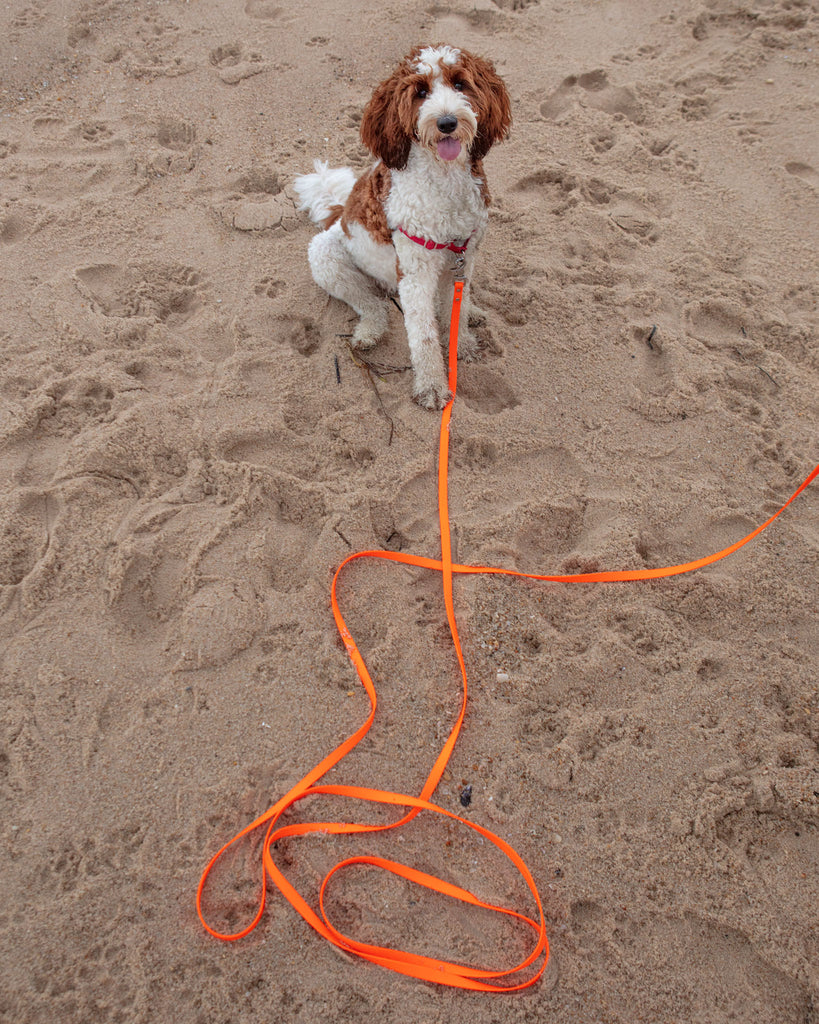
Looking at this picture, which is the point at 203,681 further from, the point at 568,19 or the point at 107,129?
the point at 568,19

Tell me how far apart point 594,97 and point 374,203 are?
3.12 meters

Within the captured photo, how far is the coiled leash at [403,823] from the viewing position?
180cm

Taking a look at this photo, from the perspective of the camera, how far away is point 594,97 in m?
4.93

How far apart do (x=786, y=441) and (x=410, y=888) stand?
2678 mm

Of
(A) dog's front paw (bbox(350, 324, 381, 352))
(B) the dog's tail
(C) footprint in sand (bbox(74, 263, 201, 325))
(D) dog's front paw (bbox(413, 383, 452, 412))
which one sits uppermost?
(B) the dog's tail

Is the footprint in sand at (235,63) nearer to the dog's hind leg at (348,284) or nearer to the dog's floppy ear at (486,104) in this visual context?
the dog's hind leg at (348,284)

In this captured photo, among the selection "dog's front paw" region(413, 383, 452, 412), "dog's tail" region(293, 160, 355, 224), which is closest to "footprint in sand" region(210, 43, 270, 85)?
"dog's tail" region(293, 160, 355, 224)

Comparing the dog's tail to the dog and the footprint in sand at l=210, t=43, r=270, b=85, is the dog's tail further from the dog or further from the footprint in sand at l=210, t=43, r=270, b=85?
the footprint in sand at l=210, t=43, r=270, b=85

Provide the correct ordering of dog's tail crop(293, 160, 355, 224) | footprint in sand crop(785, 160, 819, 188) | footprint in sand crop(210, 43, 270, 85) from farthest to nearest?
footprint in sand crop(210, 43, 270, 85)
footprint in sand crop(785, 160, 819, 188)
dog's tail crop(293, 160, 355, 224)

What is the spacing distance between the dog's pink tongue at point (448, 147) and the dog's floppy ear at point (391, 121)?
14cm

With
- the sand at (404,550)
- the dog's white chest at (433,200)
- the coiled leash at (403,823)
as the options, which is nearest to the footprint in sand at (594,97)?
the sand at (404,550)

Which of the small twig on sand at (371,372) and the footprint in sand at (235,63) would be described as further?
the footprint in sand at (235,63)

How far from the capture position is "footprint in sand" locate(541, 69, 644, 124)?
4.82m

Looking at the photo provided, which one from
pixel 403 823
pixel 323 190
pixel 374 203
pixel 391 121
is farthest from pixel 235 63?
pixel 403 823
